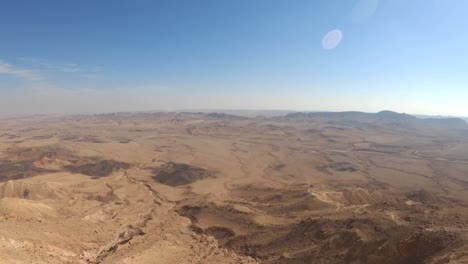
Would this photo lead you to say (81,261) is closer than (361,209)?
Yes

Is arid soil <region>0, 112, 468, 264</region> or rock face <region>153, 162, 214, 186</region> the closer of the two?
arid soil <region>0, 112, 468, 264</region>

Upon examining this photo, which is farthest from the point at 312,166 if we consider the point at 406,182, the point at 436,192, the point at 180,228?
the point at 180,228

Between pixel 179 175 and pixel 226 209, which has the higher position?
pixel 226 209

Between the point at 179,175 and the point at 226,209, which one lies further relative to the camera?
the point at 179,175

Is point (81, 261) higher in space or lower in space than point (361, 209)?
lower

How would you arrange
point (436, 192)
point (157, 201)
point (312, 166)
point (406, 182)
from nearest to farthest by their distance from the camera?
1. point (157, 201)
2. point (436, 192)
3. point (406, 182)
4. point (312, 166)

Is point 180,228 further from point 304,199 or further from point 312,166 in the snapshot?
point 312,166

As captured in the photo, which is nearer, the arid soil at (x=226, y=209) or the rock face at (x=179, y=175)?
the arid soil at (x=226, y=209)

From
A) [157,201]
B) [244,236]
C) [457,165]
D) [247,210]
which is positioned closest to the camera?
[244,236]
